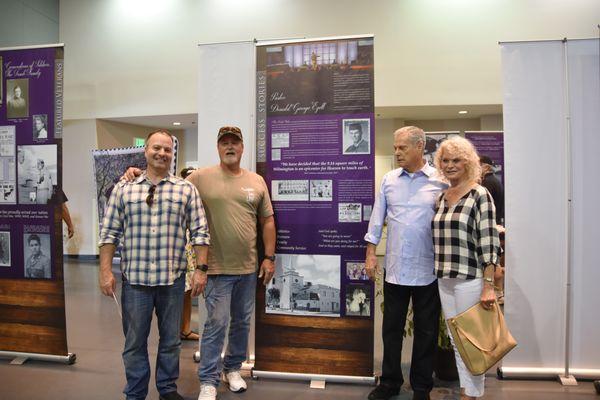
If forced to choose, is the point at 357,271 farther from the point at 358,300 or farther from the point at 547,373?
the point at 547,373

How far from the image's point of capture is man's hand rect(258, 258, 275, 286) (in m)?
2.74

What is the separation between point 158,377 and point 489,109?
23.9 feet

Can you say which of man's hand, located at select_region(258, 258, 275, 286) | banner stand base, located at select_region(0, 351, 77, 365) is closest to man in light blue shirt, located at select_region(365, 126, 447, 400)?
man's hand, located at select_region(258, 258, 275, 286)

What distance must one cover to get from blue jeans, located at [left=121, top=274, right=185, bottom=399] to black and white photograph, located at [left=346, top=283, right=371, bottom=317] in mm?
1106

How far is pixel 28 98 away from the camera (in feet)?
10.2

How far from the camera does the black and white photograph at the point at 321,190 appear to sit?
2.82 metres

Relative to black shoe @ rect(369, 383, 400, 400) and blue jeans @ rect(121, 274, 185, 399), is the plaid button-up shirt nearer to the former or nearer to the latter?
blue jeans @ rect(121, 274, 185, 399)

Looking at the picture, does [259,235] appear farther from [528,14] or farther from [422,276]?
[528,14]

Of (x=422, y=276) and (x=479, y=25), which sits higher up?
(x=479, y=25)

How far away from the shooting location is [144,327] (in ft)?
7.63

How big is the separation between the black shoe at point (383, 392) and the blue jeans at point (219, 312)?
0.92 m

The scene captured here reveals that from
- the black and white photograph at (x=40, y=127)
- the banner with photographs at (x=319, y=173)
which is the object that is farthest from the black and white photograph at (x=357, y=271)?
the black and white photograph at (x=40, y=127)

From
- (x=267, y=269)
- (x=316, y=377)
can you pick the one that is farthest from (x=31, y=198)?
(x=316, y=377)

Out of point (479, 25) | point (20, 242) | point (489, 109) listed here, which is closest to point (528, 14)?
point (479, 25)
